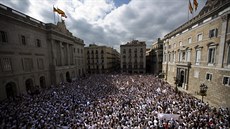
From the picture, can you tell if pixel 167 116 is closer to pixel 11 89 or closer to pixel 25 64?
pixel 11 89

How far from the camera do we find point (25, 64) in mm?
19375

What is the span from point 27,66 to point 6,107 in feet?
29.7

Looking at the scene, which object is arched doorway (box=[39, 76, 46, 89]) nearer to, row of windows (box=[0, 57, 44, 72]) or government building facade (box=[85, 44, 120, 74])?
row of windows (box=[0, 57, 44, 72])

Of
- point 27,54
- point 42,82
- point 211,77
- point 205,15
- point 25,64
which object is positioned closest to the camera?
point 211,77

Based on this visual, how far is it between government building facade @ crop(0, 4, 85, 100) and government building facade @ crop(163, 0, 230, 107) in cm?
2948

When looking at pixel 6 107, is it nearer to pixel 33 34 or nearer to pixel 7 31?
pixel 7 31

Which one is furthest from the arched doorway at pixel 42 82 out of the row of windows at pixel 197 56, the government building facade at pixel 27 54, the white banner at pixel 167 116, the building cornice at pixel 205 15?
the building cornice at pixel 205 15

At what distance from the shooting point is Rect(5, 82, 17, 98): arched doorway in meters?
17.1

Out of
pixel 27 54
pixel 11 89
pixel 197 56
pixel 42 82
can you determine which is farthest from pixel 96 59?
pixel 197 56

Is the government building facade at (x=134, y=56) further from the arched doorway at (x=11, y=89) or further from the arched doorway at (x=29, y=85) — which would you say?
the arched doorway at (x=11, y=89)

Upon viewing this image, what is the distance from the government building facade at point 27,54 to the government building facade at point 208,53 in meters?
29.5

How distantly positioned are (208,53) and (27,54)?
101 ft

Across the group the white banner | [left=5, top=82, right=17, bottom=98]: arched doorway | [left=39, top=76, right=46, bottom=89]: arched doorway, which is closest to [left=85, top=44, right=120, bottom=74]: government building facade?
[left=39, top=76, right=46, bottom=89]: arched doorway

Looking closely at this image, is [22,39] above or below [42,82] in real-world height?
above
